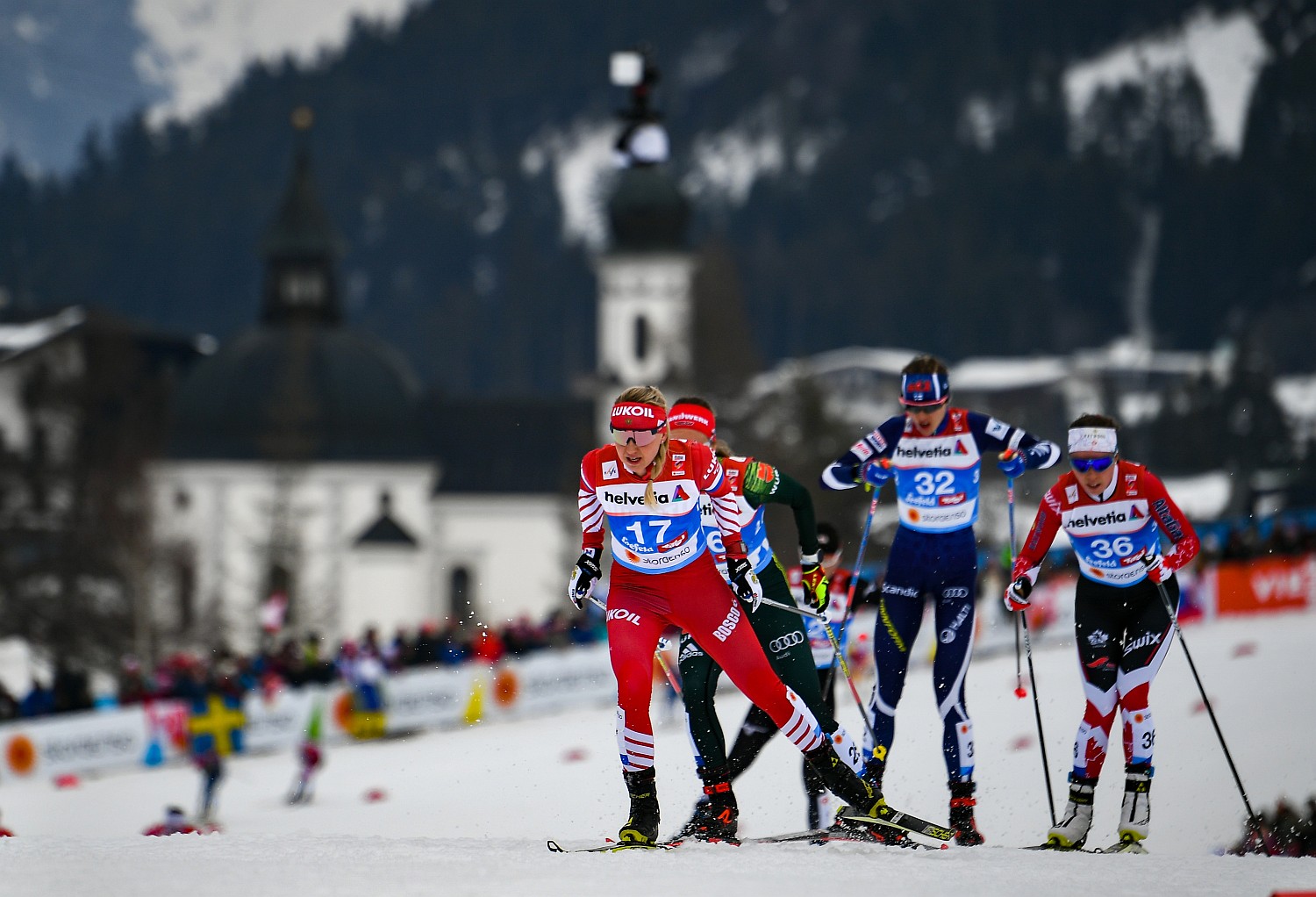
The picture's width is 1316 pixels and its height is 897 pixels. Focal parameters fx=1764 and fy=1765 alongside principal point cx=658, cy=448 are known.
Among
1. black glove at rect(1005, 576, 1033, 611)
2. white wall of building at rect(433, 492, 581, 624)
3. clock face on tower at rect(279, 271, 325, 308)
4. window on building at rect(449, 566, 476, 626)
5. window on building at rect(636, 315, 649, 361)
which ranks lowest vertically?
black glove at rect(1005, 576, 1033, 611)

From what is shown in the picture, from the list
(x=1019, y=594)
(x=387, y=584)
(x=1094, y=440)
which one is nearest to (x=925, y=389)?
(x=1094, y=440)

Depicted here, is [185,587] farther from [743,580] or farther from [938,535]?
[743,580]

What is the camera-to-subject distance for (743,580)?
866 centimetres

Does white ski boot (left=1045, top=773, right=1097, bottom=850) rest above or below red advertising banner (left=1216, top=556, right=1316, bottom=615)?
below

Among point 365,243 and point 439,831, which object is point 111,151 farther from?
point 439,831

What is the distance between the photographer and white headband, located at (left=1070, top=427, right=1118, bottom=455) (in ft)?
31.7

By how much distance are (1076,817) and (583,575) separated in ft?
10.3

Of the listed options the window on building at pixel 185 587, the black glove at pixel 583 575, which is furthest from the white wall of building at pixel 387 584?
the black glove at pixel 583 575

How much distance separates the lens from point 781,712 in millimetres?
8617

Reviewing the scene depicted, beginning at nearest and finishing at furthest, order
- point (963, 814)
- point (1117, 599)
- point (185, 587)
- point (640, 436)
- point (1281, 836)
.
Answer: point (640, 436), point (963, 814), point (1117, 599), point (1281, 836), point (185, 587)

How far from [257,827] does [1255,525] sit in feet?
70.3

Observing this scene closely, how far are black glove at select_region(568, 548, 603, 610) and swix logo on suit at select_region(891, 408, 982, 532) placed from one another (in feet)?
6.97

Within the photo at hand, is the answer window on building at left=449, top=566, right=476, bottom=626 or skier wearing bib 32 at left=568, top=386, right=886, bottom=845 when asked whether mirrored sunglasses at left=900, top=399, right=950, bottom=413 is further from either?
window on building at left=449, top=566, right=476, bottom=626

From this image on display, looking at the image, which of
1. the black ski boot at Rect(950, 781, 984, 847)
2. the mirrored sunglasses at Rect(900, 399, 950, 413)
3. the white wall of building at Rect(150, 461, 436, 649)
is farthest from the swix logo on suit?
the white wall of building at Rect(150, 461, 436, 649)
